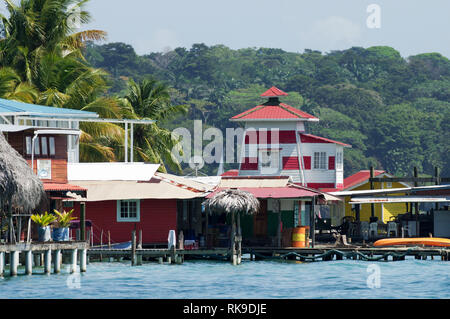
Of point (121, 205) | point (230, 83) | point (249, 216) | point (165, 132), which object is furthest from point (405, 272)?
point (230, 83)

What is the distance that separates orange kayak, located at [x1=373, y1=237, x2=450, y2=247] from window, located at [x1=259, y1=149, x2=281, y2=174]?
21272mm

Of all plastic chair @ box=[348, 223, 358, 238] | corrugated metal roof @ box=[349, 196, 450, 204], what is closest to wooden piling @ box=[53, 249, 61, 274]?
corrugated metal roof @ box=[349, 196, 450, 204]

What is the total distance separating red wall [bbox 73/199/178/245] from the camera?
1777 inches

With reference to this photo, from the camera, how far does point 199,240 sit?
45.7 metres

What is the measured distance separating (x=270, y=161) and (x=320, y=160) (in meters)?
3.57

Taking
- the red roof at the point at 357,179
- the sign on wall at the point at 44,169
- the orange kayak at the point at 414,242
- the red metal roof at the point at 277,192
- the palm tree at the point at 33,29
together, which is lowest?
the orange kayak at the point at 414,242

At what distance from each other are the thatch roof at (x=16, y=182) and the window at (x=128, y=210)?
8.59 metres

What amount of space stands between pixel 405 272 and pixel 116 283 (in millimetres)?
11904

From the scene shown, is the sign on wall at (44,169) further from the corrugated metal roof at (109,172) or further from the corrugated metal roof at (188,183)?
the corrugated metal roof at (188,183)

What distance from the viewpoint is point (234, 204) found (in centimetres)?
4175

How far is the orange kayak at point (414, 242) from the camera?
1754 inches

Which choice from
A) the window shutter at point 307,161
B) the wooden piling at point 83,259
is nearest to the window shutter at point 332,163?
the window shutter at point 307,161
